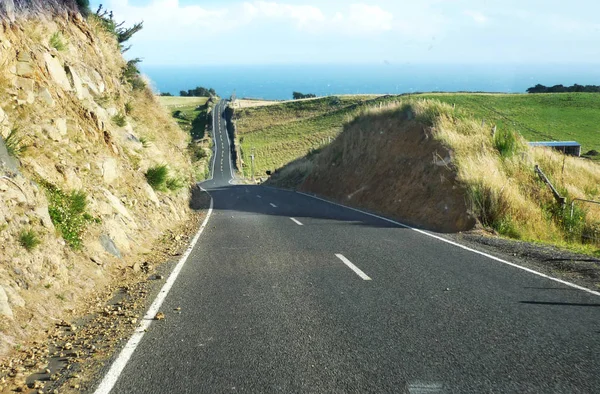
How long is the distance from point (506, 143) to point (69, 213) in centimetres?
1490

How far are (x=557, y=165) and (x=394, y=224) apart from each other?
751cm

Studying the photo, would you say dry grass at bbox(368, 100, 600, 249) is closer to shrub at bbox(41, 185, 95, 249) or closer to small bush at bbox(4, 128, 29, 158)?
shrub at bbox(41, 185, 95, 249)

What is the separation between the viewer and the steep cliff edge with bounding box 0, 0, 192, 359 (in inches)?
243

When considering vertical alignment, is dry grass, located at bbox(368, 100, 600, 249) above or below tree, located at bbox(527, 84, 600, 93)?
below

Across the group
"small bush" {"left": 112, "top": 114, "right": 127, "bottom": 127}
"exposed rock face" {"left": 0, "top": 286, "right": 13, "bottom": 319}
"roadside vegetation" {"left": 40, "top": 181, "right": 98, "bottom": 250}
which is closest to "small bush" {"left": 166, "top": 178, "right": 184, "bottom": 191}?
"small bush" {"left": 112, "top": 114, "right": 127, "bottom": 127}

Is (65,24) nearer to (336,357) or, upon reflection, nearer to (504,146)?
(336,357)

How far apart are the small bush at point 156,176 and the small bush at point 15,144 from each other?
5760 mm

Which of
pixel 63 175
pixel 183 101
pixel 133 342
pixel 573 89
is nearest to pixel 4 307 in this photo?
pixel 133 342

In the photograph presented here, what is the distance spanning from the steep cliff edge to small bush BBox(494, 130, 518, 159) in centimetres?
1167

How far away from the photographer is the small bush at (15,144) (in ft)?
24.7

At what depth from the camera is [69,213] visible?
7926 millimetres

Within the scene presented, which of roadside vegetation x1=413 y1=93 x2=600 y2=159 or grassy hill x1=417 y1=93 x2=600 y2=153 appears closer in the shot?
roadside vegetation x1=413 y1=93 x2=600 y2=159

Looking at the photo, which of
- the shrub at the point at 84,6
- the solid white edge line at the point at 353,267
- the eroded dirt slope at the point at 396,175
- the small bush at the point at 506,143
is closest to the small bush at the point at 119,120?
the shrub at the point at 84,6

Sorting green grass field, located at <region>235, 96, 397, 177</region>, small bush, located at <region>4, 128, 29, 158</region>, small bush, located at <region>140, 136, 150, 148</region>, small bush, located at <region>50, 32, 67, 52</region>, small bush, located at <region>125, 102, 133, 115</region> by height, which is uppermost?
small bush, located at <region>50, 32, 67, 52</region>
